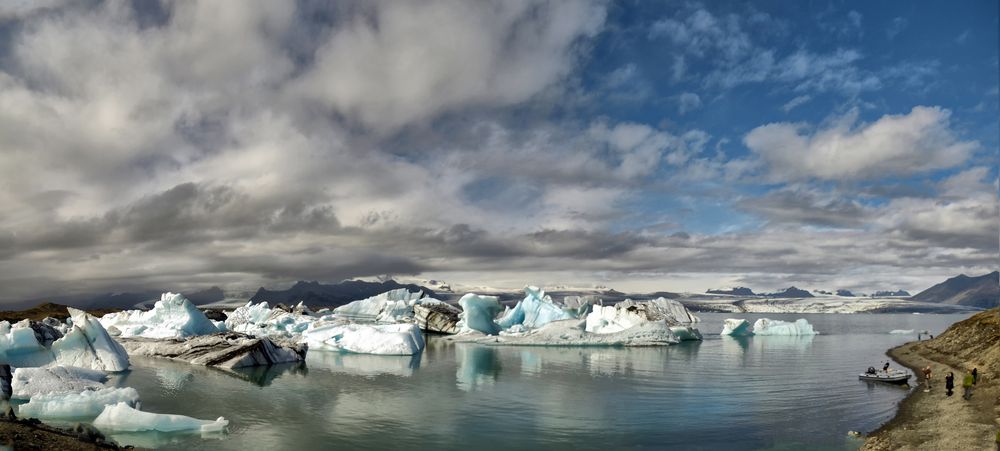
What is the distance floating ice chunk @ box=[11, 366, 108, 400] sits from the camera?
2270 cm

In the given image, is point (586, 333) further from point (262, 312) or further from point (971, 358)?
point (262, 312)

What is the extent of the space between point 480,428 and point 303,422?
6.60 m

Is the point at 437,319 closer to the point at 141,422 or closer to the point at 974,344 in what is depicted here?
the point at 974,344

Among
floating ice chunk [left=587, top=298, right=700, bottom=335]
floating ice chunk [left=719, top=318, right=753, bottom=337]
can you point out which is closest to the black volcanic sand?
floating ice chunk [left=587, top=298, right=700, bottom=335]

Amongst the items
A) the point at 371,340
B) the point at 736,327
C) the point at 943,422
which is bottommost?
the point at 736,327

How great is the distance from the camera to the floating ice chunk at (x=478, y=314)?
228ft

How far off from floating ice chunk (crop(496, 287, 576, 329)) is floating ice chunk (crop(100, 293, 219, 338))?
1375 inches

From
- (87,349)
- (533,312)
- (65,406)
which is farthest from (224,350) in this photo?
(533,312)

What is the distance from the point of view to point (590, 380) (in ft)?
111

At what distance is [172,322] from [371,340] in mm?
19510

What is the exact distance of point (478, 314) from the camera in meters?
70.3

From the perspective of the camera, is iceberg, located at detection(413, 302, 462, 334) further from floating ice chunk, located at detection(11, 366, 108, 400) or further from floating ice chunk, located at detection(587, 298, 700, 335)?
floating ice chunk, located at detection(11, 366, 108, 400)

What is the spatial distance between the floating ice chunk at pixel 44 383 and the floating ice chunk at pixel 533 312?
5181cm

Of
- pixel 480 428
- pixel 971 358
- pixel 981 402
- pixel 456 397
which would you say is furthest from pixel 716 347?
pixel 480 428
